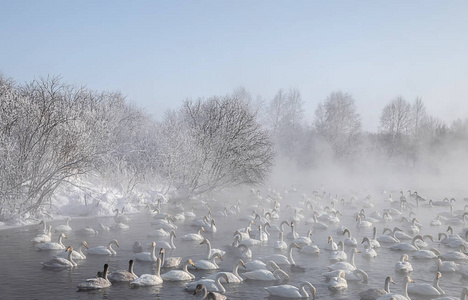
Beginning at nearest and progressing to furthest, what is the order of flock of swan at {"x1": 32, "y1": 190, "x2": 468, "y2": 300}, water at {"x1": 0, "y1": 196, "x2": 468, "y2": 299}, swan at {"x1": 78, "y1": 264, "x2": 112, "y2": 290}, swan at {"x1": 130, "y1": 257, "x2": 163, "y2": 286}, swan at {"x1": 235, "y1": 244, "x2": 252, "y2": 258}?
swan at {"x1": 78, "y1": 264, "x2": 112, "y2": 290} < water at {"x1": 0, "y1": 196, "x2": 468, "y2": 299} < swan at {"x1": 130, "y1": 257, "x2": 163, "y2": 286} < flock of swan at {"x1": 32, "y1": 190, "x2": 468, "y2": 300} < swan at {"x1": 235, "y1": 244, "x2": 252, "y2": 258}

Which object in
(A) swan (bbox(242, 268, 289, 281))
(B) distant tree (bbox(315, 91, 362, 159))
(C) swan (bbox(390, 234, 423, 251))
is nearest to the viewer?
(A) swan (bbox(242, 268, 289, 281))

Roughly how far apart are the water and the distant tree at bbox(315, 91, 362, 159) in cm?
4291

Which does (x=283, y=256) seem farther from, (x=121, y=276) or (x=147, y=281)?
(x=121, y=276)

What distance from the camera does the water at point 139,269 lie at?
12.1 m

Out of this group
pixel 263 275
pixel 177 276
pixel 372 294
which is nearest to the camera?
pixel 372 294

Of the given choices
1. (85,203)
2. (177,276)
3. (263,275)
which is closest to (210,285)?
(177,276)

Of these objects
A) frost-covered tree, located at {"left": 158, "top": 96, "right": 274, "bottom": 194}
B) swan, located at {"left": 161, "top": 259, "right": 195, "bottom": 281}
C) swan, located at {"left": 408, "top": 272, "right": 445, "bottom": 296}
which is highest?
frost-covered tree, located at {"left": 158, "top": 96, "right": 274, "bottom": 194}

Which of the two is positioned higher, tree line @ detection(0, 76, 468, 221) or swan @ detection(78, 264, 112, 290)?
tree line @ detection(0, 76, 468, 221)

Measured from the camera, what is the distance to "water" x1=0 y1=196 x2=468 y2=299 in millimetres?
12070

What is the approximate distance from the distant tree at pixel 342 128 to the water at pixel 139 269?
42.9 meters

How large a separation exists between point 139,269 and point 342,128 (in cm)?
5559

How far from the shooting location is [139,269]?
14.7 meters

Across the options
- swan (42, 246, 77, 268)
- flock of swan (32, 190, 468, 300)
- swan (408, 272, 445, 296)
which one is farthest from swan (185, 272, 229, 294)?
swan (408, 272, 445, 296)

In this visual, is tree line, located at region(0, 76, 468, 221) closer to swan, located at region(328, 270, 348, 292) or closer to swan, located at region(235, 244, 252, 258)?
swan, located at region(235, 244, 252, 258)
